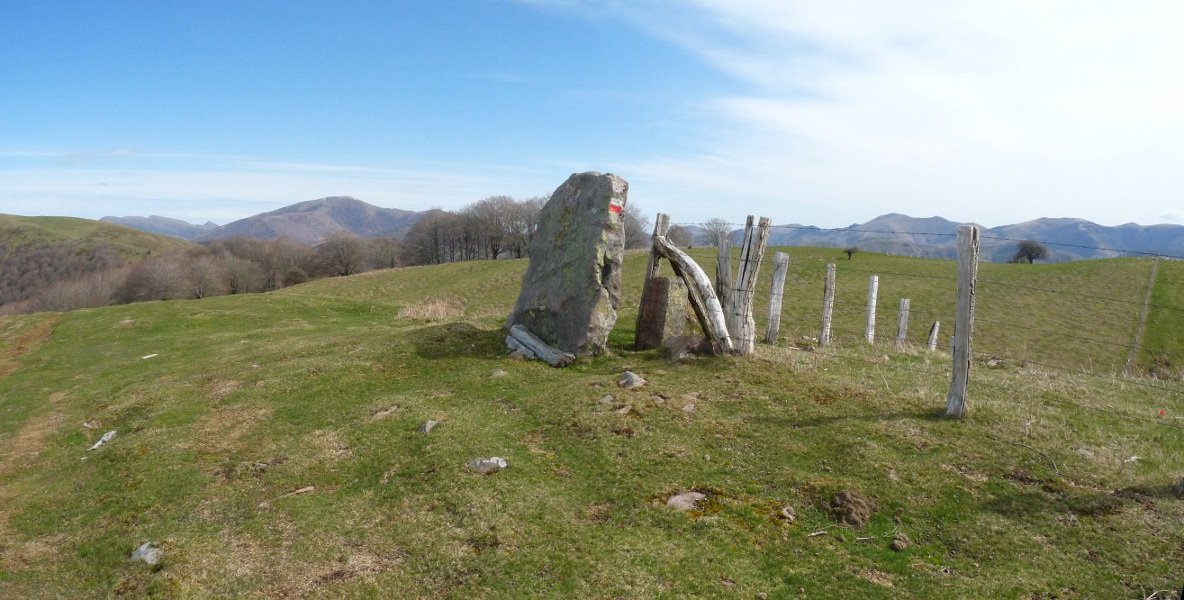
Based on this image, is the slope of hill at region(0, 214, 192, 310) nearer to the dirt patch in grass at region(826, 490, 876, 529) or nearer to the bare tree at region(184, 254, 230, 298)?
the bare tree at region(184, 254, 230, 298)

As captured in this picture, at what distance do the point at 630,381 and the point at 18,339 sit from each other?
1162 inches

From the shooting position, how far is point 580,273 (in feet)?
53.6

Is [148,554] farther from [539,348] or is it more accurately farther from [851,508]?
[539,348]

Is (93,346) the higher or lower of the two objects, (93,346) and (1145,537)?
the lower

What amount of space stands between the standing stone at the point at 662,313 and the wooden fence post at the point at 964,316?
22.3 feet

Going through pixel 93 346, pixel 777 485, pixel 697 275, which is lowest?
pixel 93 346

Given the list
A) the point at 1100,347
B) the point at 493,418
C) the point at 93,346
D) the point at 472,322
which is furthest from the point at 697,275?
the point at 1100,347

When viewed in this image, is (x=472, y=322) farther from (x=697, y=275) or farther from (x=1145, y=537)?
(x=1145, y=537)

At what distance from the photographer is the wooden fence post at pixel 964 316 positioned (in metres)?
10.6

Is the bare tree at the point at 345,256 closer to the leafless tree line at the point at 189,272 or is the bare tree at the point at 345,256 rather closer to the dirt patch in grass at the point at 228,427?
the leafless tree line at the point at 189,272

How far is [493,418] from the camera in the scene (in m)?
12.0

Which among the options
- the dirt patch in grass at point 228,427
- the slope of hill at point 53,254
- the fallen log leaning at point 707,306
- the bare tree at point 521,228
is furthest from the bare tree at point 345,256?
the fallen log leaning at point 707,306

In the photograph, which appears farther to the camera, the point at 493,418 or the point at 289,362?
the point at 289,362

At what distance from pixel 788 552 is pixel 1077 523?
3593 mm
